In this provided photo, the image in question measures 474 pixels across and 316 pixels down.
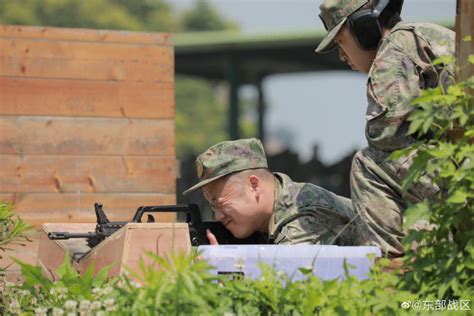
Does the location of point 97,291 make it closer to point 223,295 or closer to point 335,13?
point 223,295

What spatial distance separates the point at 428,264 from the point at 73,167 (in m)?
4.07

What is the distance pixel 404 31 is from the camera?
15.6 ft

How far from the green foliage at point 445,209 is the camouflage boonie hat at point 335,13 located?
4.05 ft

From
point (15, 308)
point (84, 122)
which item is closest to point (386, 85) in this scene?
point (15, 308)

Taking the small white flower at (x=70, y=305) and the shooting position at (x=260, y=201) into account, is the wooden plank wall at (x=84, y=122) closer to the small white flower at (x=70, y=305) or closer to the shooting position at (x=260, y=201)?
the shooting position at (x=260, y=201)

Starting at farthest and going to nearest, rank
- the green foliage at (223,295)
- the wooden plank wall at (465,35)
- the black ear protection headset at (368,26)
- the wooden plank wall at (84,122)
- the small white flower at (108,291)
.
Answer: the wooden plank wall at (84,122)
the black ear protection headset at (368,26)
the wooden plank wall at (465,35)
the small white flower at (108,291)
the green foliage at (223,295)

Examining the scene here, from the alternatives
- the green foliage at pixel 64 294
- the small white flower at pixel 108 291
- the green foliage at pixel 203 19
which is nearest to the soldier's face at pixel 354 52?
the green foliage at pixel 64 294

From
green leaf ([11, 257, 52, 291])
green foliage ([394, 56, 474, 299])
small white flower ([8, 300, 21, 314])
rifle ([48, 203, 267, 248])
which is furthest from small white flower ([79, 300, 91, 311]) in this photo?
rifle ([48, 203, 267, 248])

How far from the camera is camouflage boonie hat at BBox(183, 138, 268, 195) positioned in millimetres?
5344

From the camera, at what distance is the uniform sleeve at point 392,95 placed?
4602mm

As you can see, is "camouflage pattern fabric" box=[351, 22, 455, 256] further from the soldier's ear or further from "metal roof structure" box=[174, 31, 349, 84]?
"metal roof structure" box=[174, 31, 349, 84]

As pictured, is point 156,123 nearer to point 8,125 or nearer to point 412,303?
point 8,125

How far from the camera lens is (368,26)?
4.89 m

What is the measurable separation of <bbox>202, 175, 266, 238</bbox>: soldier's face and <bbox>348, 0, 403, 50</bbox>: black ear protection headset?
0.98 m
